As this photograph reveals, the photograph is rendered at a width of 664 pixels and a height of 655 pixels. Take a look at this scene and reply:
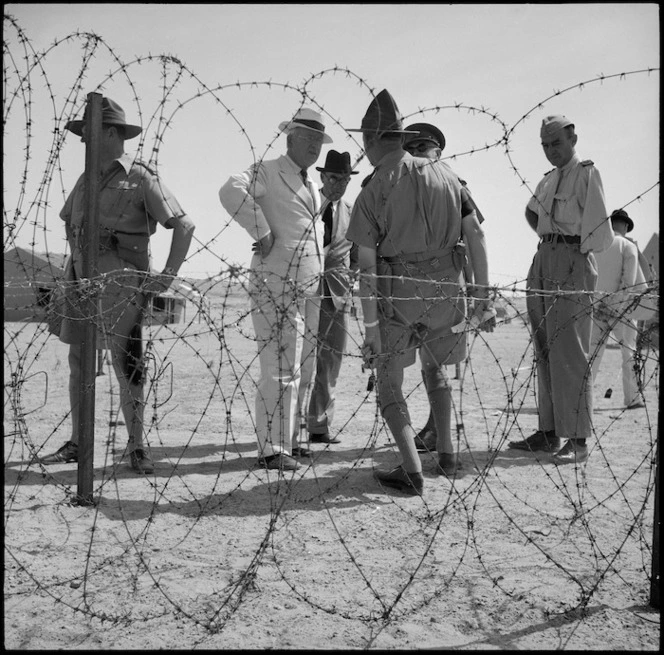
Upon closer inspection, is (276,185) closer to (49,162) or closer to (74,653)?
(49,162)

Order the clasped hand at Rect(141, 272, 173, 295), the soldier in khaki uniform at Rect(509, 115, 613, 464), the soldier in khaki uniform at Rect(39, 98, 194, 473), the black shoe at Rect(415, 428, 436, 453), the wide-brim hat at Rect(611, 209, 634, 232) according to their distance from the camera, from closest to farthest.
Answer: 1. the clasped hand at Rect(141, 272, 173, 295)
2. the soldier in khaki uniform at Rect(39, 98, 194, 473)
3. the soldier in khaki uniform at Rect(509, 115, 613, 464)
4. the black shoe at Rect(415, 428, 436, 453)
5. the wide-brim hat at Rect(611, 209, 634, 232)

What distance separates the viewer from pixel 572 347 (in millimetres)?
5512

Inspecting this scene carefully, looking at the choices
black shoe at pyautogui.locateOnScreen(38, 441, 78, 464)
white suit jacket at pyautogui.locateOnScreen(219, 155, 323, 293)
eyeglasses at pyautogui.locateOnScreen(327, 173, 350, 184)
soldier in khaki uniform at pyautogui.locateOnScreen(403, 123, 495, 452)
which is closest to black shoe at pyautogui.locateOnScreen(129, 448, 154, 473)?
black shoe at pyautogui.locateOnScreen(38, 441, 78, 464)

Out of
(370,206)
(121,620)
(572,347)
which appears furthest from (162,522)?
(572,347)

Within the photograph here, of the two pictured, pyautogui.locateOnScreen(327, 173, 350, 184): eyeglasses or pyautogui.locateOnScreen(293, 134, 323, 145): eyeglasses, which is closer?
pyautogui.locateOnScreen(293, 134, 323, 145): eyeglasses

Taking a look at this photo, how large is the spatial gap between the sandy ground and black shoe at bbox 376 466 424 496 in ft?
0.33

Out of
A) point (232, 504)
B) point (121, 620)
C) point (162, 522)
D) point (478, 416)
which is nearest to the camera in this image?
point (121, 620)

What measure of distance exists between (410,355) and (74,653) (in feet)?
8.96

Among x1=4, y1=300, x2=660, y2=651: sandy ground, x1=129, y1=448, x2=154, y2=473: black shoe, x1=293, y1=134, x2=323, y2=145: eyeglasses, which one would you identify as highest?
x1=293, y1=134, x2=323, y2=145: eyeglasses

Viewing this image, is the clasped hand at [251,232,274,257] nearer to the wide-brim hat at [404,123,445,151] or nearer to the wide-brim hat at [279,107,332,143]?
the wide-brim hat at [279,107,332,143]

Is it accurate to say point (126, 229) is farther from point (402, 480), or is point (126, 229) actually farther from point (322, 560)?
point (322, 560)

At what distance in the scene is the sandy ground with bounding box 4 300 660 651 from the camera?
2.82 meters

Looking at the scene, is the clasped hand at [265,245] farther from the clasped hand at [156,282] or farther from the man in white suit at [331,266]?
the man in white suit at [331,266]

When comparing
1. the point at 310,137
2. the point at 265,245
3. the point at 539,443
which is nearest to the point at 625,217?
the point at 539,443
